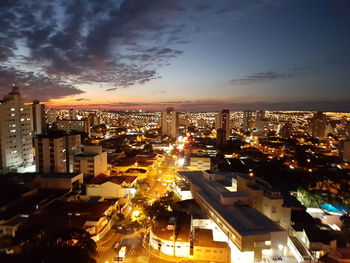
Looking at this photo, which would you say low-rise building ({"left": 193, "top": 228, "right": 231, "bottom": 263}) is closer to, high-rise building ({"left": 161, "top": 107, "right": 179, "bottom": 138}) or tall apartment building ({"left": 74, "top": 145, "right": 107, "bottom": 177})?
tall apartment building ({"left": 74, "top": 145, "right": 107, "bottom": 177})

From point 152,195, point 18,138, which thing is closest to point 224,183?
point 152,195

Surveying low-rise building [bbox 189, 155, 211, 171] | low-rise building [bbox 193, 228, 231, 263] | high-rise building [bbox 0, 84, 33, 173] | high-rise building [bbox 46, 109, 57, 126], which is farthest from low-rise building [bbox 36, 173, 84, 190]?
high-rise building [bbox 46, 109, 57, 126]

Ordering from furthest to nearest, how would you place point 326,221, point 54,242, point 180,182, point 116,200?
point 180,182
point 116,200
point 326,221
point 54,242

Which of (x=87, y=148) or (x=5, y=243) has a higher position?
(x=87, y=148)

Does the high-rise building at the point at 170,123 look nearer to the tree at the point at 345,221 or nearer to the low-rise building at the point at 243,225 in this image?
the low-rise building at the point at 243,225

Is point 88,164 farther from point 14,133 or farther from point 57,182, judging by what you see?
point 14,133

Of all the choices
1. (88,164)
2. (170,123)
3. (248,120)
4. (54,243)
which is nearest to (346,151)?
(88,164)

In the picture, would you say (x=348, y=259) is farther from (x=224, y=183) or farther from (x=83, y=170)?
(x=83, y=170)
